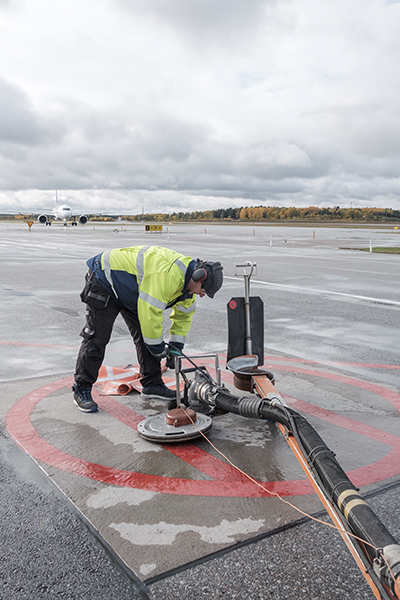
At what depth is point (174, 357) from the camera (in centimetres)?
409

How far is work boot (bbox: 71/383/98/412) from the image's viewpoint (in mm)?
4254

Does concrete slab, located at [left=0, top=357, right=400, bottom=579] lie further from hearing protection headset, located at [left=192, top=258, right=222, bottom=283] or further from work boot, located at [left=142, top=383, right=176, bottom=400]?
hearing protection headset, located at [left=192, top=258, right=222, bottom=283]

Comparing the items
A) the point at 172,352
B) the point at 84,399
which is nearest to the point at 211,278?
the point at 172,352

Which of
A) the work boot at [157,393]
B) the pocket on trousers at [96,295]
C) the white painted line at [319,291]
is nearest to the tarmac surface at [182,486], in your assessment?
the work boot at [157,393]

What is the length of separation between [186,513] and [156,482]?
395 millimetres

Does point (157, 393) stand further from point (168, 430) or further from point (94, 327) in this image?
point (168, 430)

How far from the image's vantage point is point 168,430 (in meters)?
3.66

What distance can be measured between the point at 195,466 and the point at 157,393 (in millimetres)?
1412

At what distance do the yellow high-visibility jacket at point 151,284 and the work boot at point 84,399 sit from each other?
81 centimetres

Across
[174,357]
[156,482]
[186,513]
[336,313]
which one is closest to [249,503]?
[186,513]

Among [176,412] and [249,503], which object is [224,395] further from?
[249,503]

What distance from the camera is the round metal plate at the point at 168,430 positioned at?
3590 millimetres

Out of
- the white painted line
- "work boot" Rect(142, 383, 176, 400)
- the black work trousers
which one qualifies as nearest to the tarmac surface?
"work boot" Rect(142, 383, 176, 400)

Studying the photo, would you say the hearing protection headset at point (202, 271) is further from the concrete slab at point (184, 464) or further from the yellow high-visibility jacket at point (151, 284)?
the concrete slab at point (184, 464)
